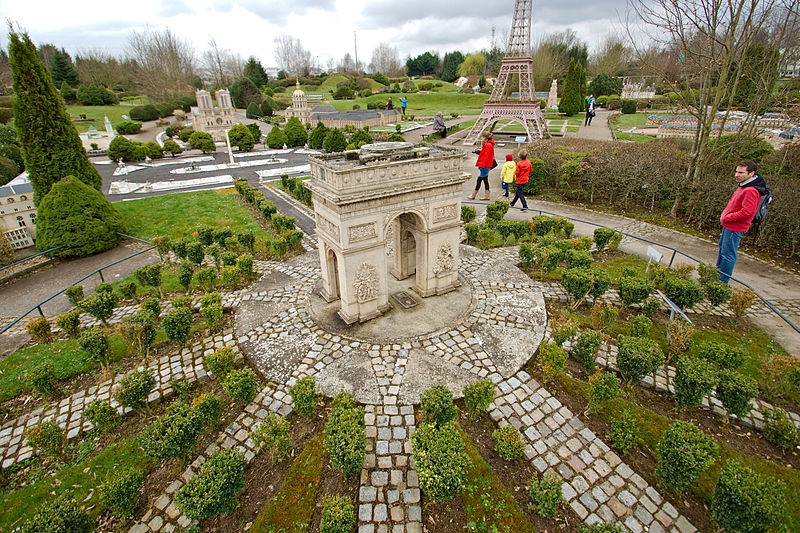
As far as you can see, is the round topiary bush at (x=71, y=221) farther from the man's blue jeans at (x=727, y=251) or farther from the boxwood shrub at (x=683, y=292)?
the man's blue jeans at (x=727, y=251)

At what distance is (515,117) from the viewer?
1414 inches

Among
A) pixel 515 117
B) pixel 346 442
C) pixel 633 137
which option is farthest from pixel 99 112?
pixel 346 442

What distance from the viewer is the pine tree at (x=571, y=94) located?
→ 52812 millimetres

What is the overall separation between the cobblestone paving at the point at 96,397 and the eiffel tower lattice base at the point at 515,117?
3338 cm

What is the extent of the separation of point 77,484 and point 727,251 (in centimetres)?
1784

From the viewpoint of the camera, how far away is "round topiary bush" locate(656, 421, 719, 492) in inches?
236

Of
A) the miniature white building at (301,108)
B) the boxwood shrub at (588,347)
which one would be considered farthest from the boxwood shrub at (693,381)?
the miniature white building at (301,108)

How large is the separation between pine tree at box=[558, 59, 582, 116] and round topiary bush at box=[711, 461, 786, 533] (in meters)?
58.0

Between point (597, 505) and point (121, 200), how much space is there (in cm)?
3066

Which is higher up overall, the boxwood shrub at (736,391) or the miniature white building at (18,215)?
the miniature white building at (18,215)

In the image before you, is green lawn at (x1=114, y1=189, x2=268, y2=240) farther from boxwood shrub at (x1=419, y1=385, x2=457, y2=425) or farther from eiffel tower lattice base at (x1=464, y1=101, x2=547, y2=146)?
eiffel tower lattice base at (x1=464, y1=101, x2=547, y2=146)

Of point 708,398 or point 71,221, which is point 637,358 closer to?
point 708,398

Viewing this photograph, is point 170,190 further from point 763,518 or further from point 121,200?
point 763,518

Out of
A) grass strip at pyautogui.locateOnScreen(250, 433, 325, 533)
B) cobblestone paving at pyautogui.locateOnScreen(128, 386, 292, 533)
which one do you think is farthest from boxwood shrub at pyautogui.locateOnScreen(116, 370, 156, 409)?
grass strip at pyautogui.locateOnScreen(250, 433, 325, 533)
